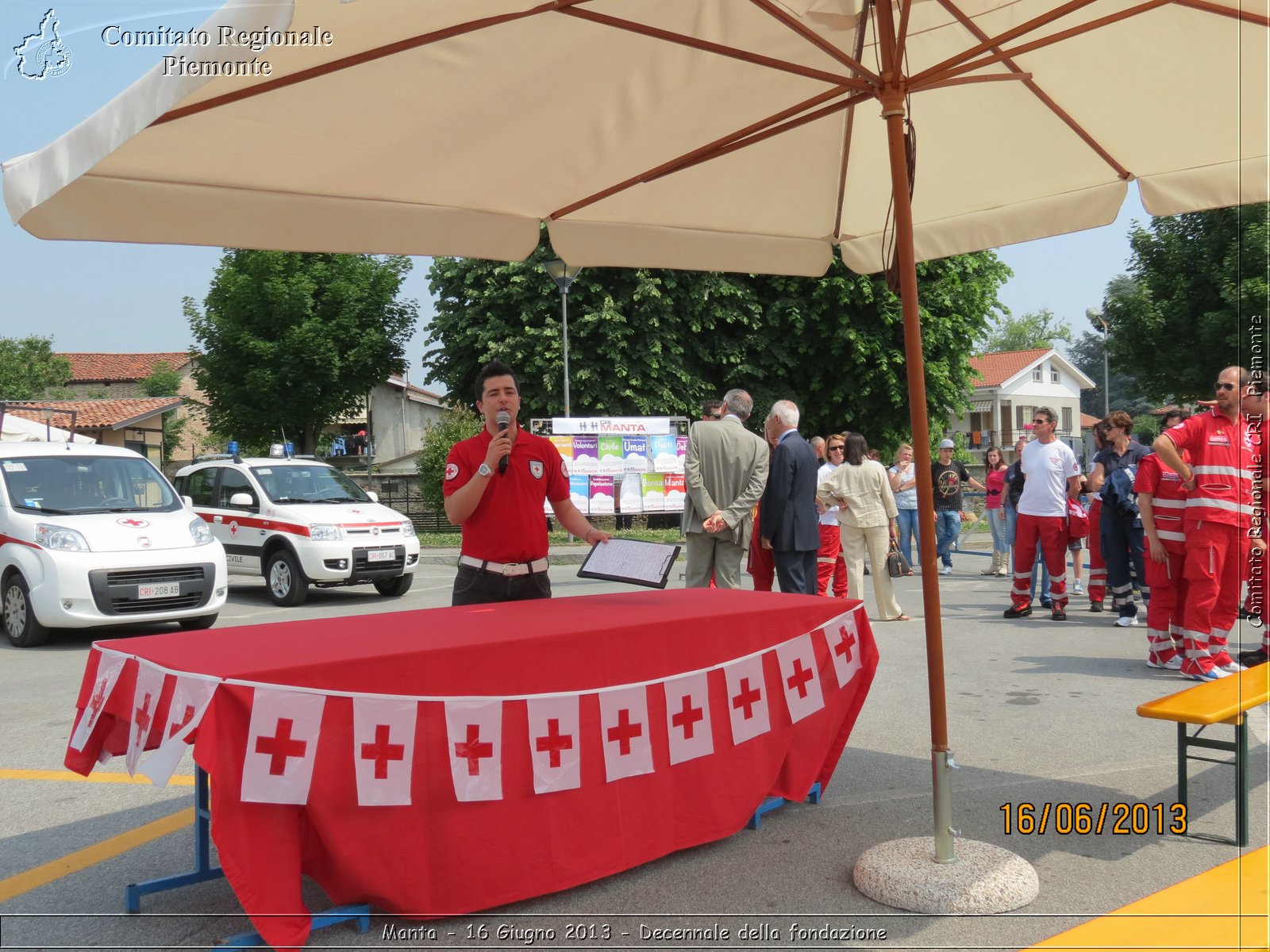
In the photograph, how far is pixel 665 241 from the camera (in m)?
5.86

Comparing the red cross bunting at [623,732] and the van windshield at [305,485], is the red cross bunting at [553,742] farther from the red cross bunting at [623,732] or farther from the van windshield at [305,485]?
the van windshield at [305,485]

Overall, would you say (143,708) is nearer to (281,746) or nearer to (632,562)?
(281,746)

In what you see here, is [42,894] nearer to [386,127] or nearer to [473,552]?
[473,552]

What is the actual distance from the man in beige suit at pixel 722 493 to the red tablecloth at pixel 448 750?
11.5 ft

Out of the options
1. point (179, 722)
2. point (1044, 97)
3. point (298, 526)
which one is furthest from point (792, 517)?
point (298, 526)

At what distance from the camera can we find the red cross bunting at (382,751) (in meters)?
3.54

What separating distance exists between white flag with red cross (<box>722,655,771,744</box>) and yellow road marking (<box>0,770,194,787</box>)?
3207 mm

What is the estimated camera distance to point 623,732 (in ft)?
13.5

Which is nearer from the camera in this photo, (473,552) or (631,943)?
(631,943)

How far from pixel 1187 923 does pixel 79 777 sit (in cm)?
551

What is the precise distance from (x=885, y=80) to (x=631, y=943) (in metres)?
3.30

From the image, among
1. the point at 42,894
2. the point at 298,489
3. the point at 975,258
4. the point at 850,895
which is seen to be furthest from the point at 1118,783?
the point at 975,258

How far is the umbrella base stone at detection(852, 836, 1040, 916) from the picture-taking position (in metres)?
3.88
